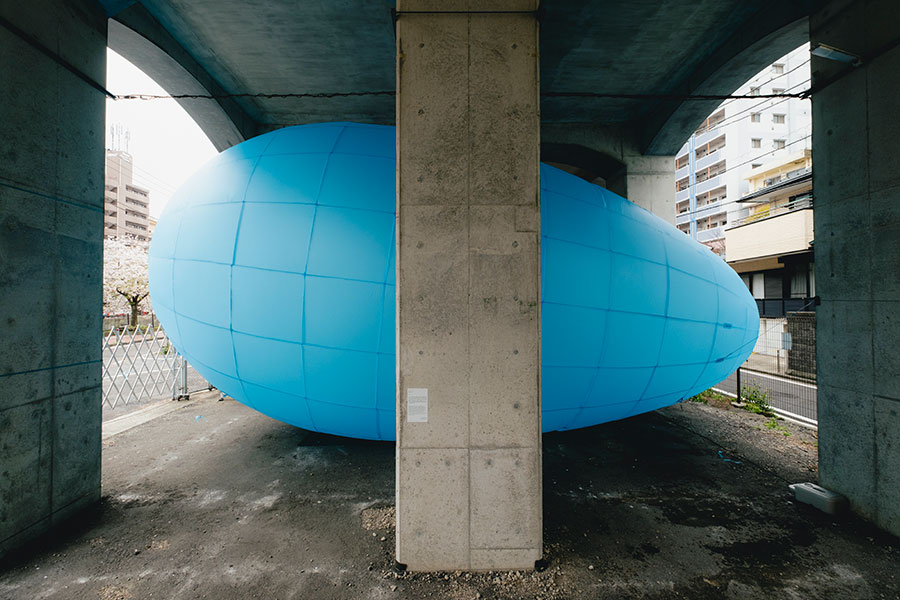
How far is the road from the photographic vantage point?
8052 mm

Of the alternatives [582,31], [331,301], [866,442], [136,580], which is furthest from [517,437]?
[582,31]

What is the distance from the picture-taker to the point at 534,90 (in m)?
3.27

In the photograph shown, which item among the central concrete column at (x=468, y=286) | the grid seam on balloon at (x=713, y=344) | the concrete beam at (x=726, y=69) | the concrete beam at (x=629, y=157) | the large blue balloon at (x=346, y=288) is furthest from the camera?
the concrete beam at (x=629, y=157)

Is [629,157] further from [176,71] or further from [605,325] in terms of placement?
[176,71]

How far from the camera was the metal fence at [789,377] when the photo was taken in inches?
320

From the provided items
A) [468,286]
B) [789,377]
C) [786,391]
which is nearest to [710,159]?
[789,377]

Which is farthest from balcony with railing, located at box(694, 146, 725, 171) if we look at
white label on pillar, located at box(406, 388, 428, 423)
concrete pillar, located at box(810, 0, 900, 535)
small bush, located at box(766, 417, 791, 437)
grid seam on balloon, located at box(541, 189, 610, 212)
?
white label on pillar, located at box(406, 388, 428, 423)

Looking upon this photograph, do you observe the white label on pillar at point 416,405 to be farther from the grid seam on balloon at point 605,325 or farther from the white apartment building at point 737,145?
the white apartment building at point 737,145

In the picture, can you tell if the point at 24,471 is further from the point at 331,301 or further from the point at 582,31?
the point at 582,31

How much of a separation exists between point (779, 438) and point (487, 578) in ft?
19.7

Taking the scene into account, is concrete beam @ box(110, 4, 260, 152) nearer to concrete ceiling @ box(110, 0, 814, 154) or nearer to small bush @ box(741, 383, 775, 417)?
concrete ceiling @ box(110, 0, 814, 154)

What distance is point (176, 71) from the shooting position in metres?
7.08

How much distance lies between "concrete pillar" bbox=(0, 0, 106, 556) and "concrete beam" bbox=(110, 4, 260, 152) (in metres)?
2.25

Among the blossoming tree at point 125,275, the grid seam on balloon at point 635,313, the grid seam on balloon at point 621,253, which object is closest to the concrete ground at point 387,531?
the grid seam on balloon at point 635,313
